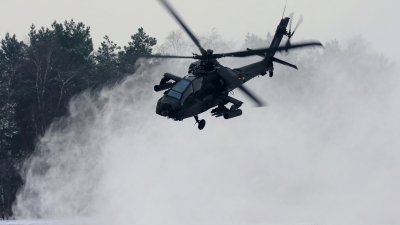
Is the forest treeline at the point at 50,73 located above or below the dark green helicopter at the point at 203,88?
above

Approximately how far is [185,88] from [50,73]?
1132 inches

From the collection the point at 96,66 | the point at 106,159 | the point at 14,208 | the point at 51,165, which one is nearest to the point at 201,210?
the point at 106,159

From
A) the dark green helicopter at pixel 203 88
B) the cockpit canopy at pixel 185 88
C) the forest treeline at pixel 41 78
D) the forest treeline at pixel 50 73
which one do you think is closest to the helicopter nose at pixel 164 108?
the dark green helicopter at pixel 203 88

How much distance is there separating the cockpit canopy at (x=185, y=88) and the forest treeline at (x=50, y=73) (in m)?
19.3

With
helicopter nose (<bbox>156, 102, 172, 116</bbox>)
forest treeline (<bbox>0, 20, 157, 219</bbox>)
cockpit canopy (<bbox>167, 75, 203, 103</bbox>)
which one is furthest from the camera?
forest treeline (<bbox>0, 20, 157, 219</bbox>)

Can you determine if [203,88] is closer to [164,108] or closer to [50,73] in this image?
[164,108]

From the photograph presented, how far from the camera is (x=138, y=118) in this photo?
43.6 meters

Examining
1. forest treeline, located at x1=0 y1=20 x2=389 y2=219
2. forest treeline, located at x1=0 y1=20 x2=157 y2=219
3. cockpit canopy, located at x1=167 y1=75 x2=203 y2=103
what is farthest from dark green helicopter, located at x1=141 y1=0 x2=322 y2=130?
forest treeline, located at x1=0 y1=20 x2=157 y2=219

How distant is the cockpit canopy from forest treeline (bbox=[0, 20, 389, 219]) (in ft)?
63.3

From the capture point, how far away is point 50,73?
166ft

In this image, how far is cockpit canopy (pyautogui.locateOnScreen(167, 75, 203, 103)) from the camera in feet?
78.5

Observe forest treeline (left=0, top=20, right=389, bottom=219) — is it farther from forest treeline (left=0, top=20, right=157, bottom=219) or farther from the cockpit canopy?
the cockpit canopy

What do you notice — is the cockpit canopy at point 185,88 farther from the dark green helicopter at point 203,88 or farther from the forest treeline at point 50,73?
the forest treeline at point 50,73

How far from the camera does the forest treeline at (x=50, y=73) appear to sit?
159ft
